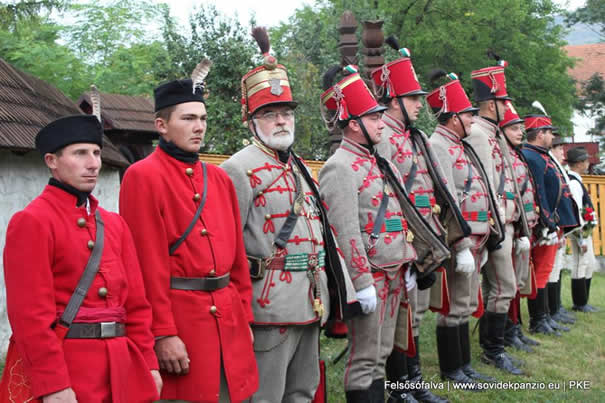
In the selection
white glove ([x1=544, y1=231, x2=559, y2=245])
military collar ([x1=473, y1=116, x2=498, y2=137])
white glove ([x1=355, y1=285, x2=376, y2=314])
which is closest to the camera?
white glove ([x1=355, y1=285, x2=376, y2=314])

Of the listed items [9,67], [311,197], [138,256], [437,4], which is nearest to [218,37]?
[9,67]

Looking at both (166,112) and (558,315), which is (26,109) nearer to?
(166,112)

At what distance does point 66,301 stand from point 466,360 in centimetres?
438

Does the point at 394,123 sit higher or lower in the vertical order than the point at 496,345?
higher

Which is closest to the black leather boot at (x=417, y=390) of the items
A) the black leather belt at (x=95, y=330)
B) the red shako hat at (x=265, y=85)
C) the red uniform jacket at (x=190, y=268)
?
the red uniform jacket at (x=190, y=268)

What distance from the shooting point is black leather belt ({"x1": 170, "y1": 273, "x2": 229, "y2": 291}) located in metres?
3.39

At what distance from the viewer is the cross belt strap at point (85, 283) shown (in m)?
2.85

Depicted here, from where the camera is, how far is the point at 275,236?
393 centimetres

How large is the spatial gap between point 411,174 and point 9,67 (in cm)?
465

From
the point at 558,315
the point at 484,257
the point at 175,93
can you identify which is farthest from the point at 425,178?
the point at 558,315

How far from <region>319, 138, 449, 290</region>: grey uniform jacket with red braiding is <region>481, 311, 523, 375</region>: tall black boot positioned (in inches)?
79.6

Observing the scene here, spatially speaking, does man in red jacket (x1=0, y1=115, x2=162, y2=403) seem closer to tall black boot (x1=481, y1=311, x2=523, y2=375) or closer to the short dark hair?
the short dark hair

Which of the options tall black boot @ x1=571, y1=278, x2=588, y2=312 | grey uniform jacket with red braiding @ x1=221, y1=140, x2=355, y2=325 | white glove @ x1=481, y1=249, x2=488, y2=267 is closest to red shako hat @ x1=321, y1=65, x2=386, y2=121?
grey uniform jacket with red braiding @ x1=221, y1=140, x2=355, y2=325

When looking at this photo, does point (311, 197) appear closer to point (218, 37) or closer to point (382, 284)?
point (382, 284)
